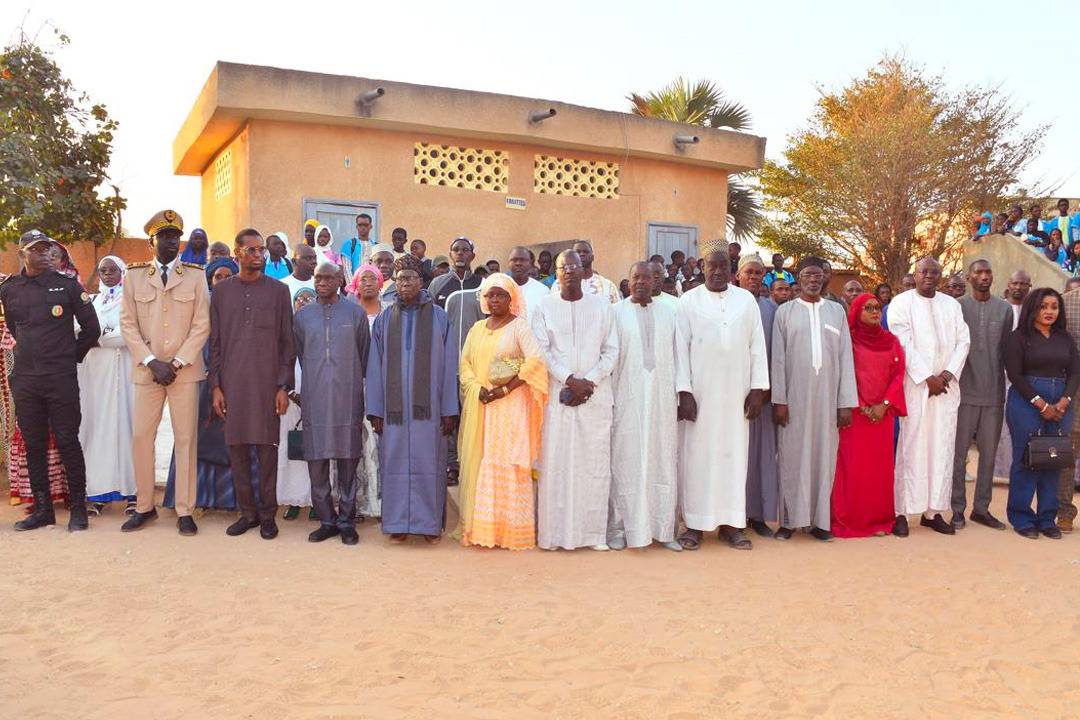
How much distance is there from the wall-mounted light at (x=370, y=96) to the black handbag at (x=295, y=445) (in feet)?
22.0

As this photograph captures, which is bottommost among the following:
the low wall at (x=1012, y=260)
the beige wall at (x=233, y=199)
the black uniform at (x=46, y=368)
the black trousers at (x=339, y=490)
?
the black trousers at (x=339, y=490)

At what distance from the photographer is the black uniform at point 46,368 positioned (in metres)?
5.87

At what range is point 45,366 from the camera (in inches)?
231

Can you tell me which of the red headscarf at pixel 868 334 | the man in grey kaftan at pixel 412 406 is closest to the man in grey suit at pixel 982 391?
the red headscarf at pixel 868 334

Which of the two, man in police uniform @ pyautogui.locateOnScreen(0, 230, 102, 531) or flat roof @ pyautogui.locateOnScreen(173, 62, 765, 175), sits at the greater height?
flat roof @ pyautogui.locateOnScreen(173, 62, 765, 175)

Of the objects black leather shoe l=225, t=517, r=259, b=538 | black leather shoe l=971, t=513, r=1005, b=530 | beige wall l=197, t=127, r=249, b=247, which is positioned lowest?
black leather shoe l=971, t=513, r=1005, b=530

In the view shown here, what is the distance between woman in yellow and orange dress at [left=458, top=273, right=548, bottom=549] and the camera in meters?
5.68

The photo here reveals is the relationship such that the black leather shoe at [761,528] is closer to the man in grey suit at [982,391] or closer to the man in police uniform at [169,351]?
the man in grey suit at [982,391]

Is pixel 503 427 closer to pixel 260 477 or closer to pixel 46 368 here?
pixel 260 477

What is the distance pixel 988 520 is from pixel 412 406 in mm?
4379

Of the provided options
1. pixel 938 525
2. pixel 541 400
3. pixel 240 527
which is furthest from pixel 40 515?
pixel 938 525

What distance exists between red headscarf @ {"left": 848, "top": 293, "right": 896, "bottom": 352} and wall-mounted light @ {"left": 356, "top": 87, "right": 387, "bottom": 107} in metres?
7.37

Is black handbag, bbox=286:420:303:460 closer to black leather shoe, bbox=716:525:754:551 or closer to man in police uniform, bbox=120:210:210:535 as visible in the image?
man in police uniform, bbox=120:210:210:535

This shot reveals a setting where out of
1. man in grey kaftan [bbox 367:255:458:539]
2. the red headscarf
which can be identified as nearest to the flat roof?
man in grey kaftan [bbox 367:255:458:539]
